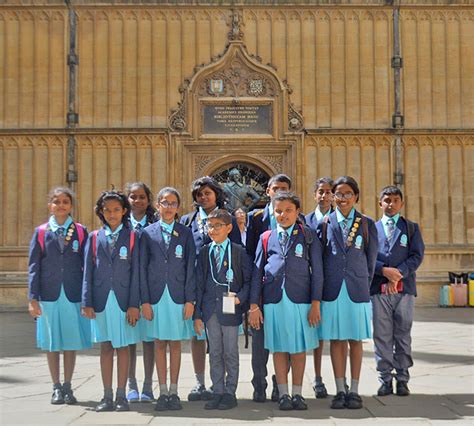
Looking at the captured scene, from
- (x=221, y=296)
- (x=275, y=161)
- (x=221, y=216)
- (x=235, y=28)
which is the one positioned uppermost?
(x=235, y=28)

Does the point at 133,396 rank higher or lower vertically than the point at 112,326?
lower

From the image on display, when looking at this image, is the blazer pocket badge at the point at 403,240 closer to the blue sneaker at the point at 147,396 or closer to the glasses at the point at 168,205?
the glasses at the point at 168,205

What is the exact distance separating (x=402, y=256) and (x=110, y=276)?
8.33 ft

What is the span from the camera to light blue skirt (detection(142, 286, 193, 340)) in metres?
5.61

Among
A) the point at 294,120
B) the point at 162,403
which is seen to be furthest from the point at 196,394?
the point at 294,120

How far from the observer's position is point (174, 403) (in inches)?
217

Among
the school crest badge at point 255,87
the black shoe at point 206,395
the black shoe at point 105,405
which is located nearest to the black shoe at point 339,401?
the black shoe at point 206,395

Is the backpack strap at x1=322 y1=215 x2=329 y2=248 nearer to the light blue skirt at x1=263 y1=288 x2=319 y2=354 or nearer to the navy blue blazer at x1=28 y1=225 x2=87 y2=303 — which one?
the light blue skirt at x1=263 y1=288 x2=319 y2=354

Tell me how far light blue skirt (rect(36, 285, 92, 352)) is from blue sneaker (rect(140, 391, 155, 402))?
2.05ft

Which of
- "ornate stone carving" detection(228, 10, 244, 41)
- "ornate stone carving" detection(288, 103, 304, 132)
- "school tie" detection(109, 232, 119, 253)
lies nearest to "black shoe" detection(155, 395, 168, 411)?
"school tie" detection(109, 232, 119, 253)

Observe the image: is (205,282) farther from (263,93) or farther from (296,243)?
(263,93)

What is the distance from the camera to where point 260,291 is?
18.6 feet

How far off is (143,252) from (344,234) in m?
1.60

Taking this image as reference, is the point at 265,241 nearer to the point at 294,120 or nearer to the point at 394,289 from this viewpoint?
the point at 394,289
